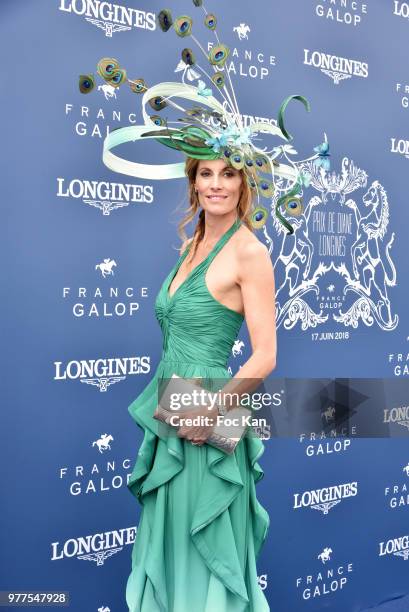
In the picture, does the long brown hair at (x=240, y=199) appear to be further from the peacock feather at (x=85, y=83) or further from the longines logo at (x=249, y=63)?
the longines logo at (x=249, y=63)

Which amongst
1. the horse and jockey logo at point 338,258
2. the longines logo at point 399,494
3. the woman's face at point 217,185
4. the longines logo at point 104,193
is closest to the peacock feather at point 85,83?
the woman's face at point 217,185

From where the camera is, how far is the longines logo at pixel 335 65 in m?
3.06

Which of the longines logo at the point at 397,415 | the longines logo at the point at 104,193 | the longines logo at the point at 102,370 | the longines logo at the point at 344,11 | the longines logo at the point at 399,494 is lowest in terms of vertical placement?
the longines logo at the point at 399,494

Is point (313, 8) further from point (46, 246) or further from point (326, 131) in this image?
point (46, 246)

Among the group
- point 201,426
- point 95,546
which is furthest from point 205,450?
point 95,546

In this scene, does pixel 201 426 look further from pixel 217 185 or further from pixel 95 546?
pixel 95 546

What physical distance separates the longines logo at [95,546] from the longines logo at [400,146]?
2.01 meters

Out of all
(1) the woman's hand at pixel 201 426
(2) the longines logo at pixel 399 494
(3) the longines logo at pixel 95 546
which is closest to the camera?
(1) the woman's hand at pixel 201 426

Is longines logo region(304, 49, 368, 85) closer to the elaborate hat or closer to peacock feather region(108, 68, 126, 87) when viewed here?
the elaborate hat

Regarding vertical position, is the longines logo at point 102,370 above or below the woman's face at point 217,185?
below

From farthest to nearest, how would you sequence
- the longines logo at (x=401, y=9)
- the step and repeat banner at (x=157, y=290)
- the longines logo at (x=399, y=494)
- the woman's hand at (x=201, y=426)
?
the longines logo at (x=399, y=494) < the longines logo at (x=401, y=9) < the step and repeat banner at (x=157, y=290) < the woman's hand at (x=201, y=426)

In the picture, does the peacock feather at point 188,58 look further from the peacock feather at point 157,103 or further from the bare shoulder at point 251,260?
the bare shoulder at point 251,260

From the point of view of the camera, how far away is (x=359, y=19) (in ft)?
10.5

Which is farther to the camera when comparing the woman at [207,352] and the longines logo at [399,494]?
the longines logo at [399,494]
